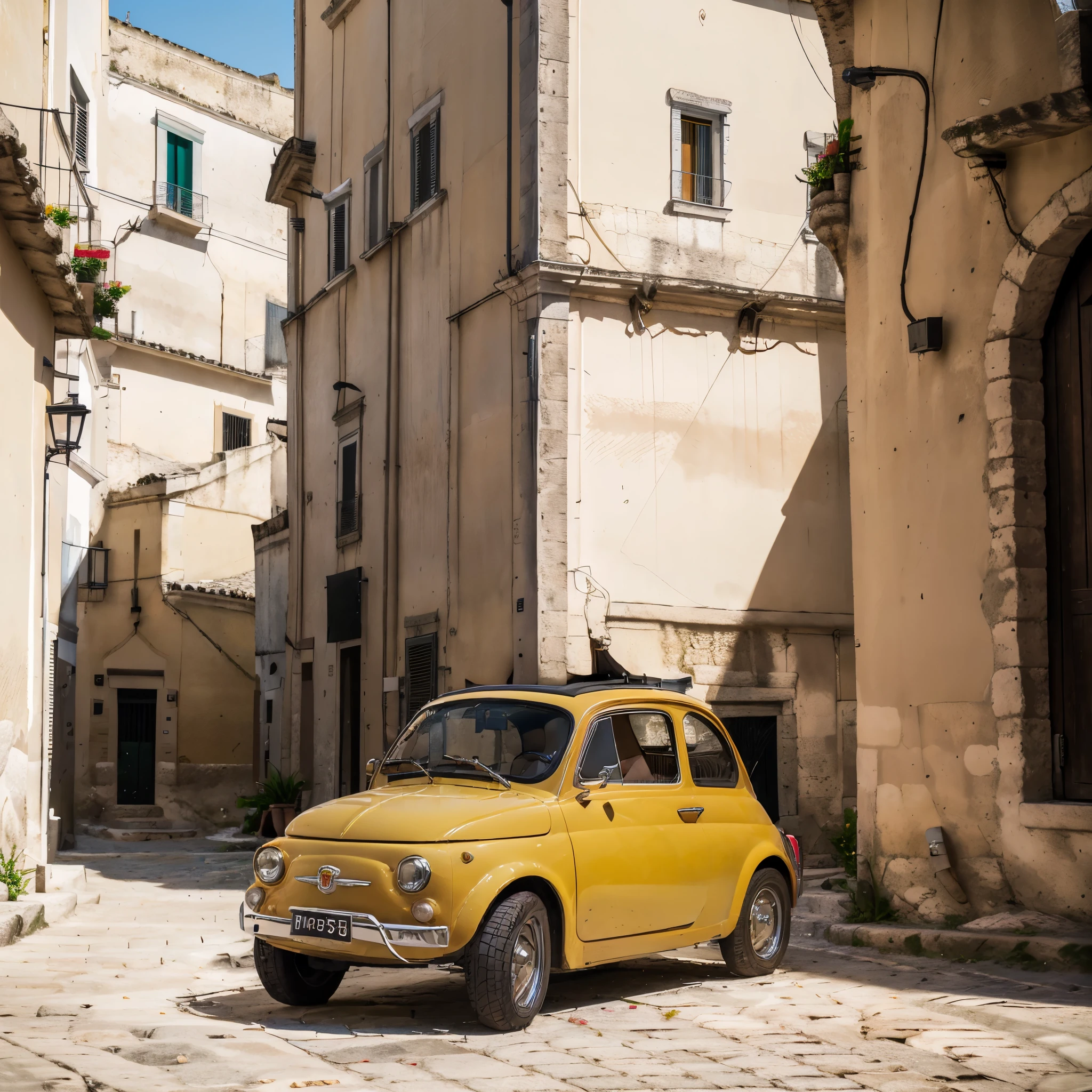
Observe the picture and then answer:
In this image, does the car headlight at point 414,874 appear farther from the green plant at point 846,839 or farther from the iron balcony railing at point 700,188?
the iron balcony railing at point 700,188

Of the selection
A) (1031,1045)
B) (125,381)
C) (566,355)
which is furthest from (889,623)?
(125,381)

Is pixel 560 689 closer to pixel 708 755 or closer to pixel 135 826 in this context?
pixel 708 755

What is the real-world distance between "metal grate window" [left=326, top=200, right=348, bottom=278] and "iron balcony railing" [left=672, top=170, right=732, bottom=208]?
20.8 ft

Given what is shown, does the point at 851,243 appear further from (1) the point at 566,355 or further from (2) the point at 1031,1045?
(2) the point at 1031,1045

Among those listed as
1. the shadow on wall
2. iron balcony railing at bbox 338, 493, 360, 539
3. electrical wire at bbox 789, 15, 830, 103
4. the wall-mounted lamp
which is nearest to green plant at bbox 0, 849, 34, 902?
the wall-mounted lamp

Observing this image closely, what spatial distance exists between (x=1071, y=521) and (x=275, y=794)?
15.3m

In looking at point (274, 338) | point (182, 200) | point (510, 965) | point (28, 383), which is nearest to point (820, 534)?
point (28, 383)

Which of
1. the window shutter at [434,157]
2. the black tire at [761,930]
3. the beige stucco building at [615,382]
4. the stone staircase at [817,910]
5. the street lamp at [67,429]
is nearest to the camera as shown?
the black tire at [761,930]

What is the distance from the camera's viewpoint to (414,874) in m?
6.93

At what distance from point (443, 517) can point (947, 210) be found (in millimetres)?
9207

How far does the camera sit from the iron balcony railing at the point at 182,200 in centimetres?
3344

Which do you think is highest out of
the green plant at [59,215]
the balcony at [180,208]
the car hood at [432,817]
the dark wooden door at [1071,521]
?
the balcony at [180,208]

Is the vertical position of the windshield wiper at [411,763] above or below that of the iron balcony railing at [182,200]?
below

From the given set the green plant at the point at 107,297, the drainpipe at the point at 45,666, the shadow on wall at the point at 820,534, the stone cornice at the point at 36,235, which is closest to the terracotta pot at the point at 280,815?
the drainpipe at the point at 45,666
